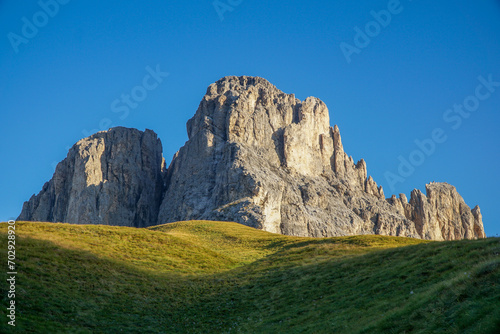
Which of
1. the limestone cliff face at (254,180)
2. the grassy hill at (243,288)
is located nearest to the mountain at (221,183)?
the limestone cliff face at (254,180)

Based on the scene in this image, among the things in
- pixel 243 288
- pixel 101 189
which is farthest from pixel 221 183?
pixel 243 288

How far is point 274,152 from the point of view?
7431 inches

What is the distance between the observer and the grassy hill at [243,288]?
23564 mm

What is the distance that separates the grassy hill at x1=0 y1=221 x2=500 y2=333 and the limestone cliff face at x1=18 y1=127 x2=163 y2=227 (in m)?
Answer: 123

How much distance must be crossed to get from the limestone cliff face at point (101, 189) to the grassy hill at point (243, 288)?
405 feet

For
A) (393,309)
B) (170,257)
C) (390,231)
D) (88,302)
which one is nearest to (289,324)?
(393,309)

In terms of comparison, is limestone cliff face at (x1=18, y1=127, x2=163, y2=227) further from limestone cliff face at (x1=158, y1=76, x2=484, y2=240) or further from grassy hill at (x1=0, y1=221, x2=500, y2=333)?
grassy hill at (x1=0, y1=221, x2=500, y2=333)

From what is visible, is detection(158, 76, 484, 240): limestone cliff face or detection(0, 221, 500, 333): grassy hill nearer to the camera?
detection(0, 221, 500, 333): grassy hill

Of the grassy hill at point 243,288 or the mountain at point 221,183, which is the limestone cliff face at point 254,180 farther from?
the grassy hill at point 243,288

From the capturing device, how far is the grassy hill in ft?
77.3

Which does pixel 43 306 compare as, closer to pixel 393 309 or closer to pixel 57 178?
pixel 393 309

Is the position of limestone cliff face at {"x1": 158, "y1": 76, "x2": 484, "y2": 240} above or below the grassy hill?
above

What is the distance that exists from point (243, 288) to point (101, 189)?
489ft

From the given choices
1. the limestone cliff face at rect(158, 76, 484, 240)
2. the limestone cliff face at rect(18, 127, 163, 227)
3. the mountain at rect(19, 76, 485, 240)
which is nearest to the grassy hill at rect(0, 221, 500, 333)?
the limestone cliff face at rect(158, 76, 484, 240)
